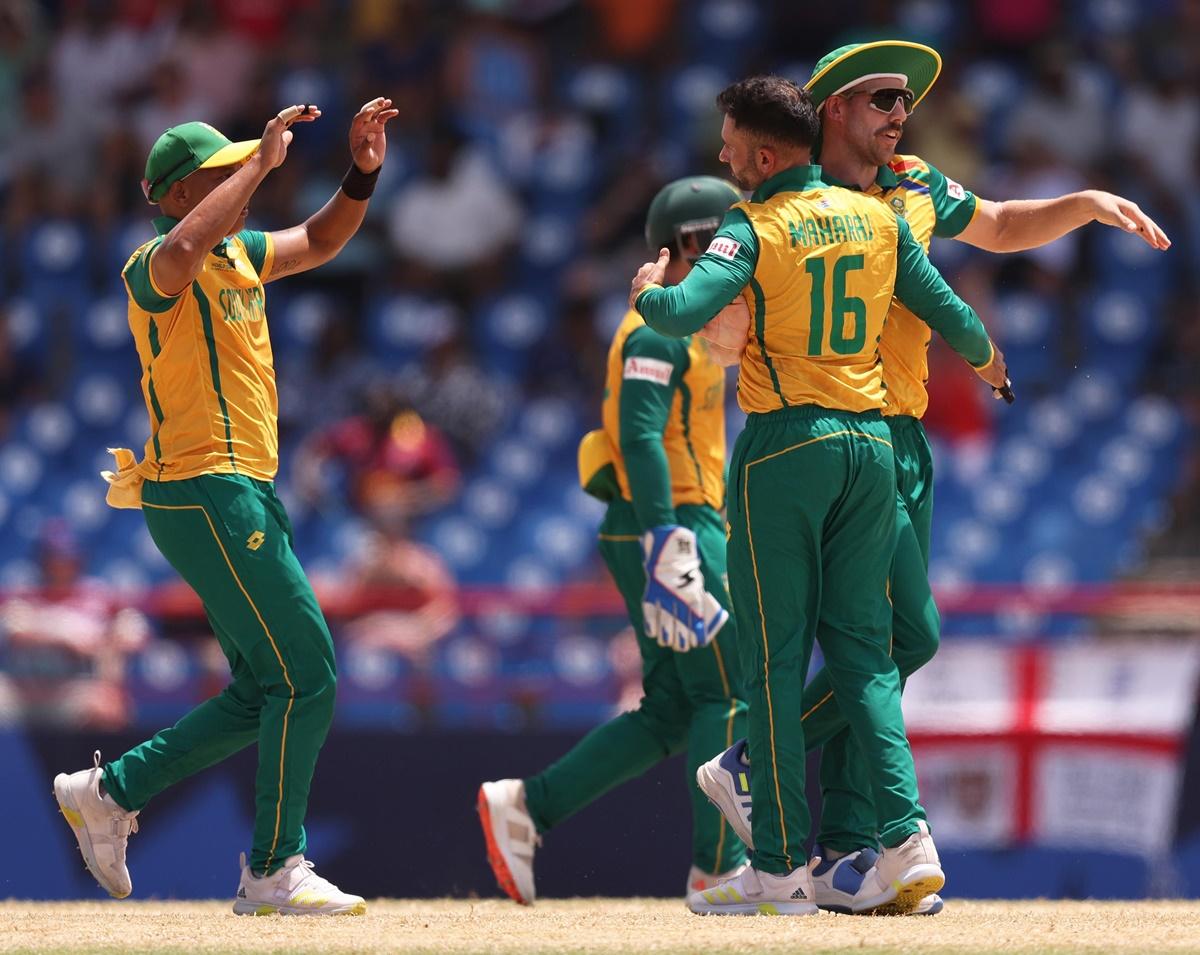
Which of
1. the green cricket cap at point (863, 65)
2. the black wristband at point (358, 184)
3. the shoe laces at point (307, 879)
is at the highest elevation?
the green cricket cap at point (863, 65)

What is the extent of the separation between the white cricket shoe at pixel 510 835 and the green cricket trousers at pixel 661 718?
47 mm

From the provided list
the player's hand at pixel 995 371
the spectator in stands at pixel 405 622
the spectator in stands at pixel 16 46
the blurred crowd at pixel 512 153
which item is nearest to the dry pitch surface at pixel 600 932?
the player's hand at pixel 995 371

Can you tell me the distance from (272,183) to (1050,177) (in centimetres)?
548

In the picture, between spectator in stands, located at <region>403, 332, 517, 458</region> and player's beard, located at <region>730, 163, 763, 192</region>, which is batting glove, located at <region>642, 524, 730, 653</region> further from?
spectator in stands, located at <region>403, 332, 517, 458</region>

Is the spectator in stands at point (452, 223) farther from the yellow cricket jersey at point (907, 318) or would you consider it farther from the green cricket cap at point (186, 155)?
the yellow cricket jersey at point (907, 318)

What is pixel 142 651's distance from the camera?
8.35m

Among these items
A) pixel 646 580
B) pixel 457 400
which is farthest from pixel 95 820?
pixel 457 400

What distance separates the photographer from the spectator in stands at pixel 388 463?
10.9 m

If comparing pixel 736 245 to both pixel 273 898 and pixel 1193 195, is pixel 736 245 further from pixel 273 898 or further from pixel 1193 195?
pixel 1193 195

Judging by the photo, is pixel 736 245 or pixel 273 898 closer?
pixel 736 245

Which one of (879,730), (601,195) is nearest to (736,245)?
(879,730)

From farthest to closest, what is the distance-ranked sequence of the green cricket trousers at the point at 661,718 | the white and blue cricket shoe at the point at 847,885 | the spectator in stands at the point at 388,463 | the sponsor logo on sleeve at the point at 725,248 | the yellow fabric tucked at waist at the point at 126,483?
1. the spectator in stands at the point at 388,463
2. the green cricket trousers at the point at 661,718
3. the yellow fabric tucked at waist at the point at 126,483
4. the white and blue cricket shoe at the point at 847,885
5. the sponsor logo on sleeve at the point at 725,248

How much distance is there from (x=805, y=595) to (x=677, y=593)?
917mm

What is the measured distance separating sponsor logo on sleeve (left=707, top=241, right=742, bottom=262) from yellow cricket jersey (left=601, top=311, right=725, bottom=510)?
1144mm
